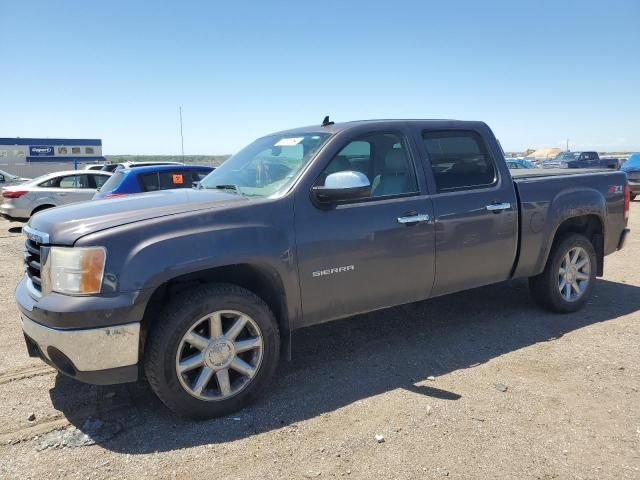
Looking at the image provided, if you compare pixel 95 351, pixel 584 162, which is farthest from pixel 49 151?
pixel 95 351

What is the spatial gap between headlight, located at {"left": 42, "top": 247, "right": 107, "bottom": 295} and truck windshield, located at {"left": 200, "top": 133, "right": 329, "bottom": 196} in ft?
4.11

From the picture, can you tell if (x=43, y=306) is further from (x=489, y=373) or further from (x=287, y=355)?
(x=489, y=373)

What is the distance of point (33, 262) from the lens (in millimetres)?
3297

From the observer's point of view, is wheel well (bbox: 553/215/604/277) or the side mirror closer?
the side mirror

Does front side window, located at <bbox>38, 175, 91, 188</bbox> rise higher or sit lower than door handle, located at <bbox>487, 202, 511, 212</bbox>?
higher

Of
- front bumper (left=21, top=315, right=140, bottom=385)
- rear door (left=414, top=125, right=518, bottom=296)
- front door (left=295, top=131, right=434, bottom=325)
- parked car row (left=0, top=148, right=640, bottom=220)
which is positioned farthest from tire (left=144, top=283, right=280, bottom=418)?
parked car row (left=0, top=148, right=640, bottom=220)

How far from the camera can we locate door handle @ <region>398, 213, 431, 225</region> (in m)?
3.87

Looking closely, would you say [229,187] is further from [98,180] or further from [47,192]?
[98,180]

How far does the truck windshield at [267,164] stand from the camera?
12.3 feet

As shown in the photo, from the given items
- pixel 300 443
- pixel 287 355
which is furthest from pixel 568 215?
pixel 300 443

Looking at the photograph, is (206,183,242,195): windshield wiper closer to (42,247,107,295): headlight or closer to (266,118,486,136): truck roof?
(266,118,486,136): truck roof

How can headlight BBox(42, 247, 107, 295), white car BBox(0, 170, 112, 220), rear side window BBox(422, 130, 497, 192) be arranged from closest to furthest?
headlight BBox(42, 247, 107, 295) < rear side window BBox(422, 130, 497, 192) < white car BBox(0, 170, 112, 220)

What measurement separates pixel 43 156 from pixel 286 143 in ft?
186

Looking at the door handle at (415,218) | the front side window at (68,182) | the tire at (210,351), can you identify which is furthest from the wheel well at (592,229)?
the front side window at (68,182)
